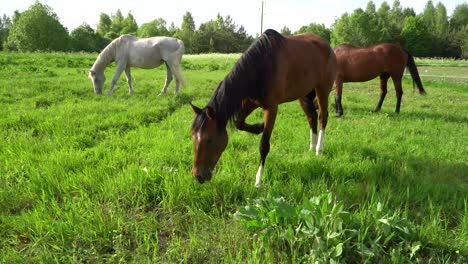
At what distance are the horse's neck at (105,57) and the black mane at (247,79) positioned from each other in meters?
7.21

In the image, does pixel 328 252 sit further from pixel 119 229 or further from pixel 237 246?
pixel 119 229

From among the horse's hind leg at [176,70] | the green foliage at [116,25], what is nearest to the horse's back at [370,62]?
the horse's hind leg at [176,70]

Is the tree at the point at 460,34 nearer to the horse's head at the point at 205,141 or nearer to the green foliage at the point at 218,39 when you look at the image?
the green foliage at the point at 218,39

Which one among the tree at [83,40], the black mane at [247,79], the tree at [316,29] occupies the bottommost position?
the black mane at [247,79]

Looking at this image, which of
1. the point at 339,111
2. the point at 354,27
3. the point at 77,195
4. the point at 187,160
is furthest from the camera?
the point at 354,27

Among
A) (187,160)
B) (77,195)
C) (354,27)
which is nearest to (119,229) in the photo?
(77,195)

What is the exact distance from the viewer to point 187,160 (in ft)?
12.5

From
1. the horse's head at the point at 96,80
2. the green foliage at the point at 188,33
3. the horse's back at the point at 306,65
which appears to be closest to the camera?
the horse's back at the point at 306,65

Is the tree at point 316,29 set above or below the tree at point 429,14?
below

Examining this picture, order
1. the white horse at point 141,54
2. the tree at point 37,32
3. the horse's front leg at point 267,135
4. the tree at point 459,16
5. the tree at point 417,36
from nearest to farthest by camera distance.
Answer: the horse's front leg at point 267,135
the white horse at point 141,54
the tree at point 37,32
the tree at point 417,36
the tree at point 459,16

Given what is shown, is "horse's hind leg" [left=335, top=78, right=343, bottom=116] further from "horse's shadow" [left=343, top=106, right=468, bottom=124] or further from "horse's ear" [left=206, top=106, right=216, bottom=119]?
"horse's ear" [left=206, top=106, right=216, bottom=119]

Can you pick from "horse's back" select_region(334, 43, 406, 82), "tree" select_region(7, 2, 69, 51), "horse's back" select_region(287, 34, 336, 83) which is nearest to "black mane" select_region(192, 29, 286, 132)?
"horse's back" select_region(287, 34, 336, 83)

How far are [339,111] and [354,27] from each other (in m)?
56.9

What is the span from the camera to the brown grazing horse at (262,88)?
2.97 metres
